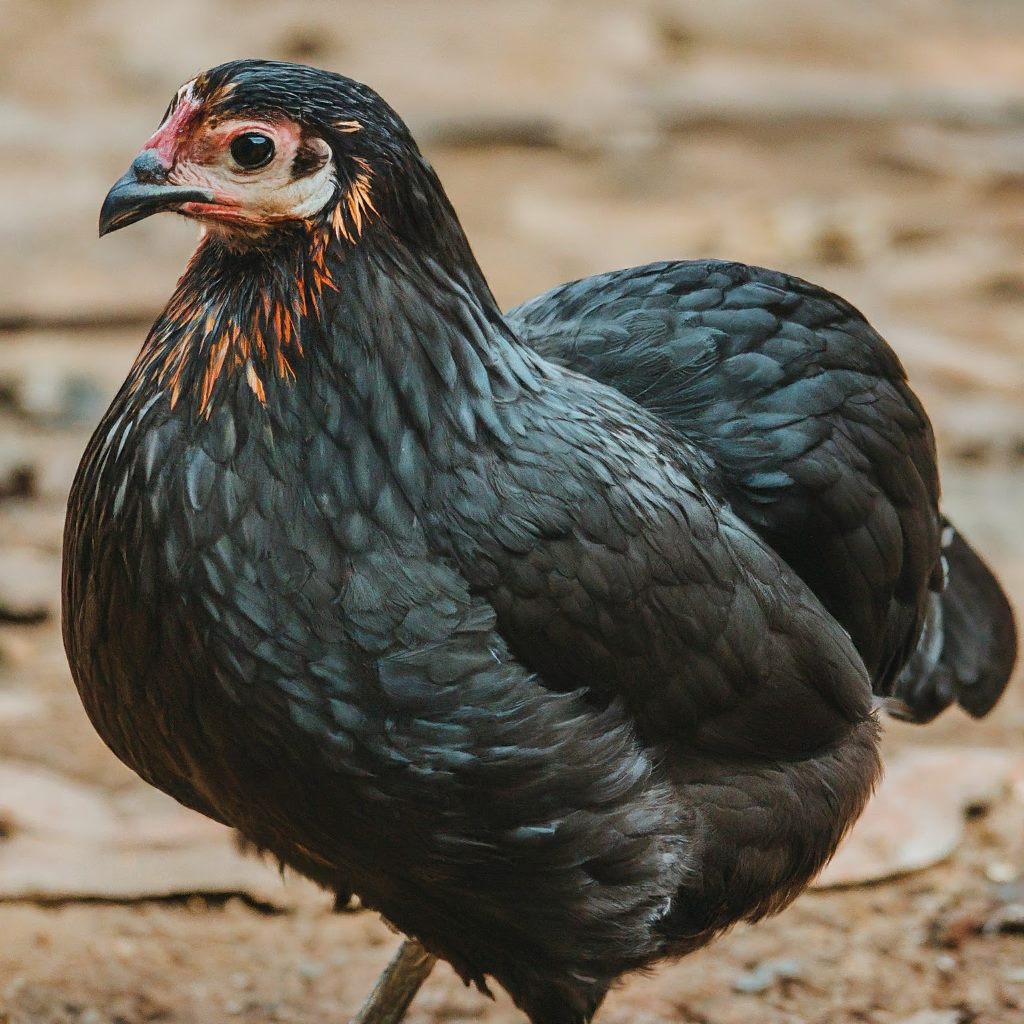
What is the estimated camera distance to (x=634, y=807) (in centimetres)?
287

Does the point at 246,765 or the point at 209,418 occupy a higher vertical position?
the point at 209,418

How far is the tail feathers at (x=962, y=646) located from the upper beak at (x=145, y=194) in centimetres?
205

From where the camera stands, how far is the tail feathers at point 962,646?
3.76 m

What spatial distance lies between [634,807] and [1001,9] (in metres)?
10.7

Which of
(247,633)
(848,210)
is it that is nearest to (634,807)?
(247,633)

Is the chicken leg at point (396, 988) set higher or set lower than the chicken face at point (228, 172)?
lower

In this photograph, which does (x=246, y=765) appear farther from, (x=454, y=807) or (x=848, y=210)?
(x=848, y=210)

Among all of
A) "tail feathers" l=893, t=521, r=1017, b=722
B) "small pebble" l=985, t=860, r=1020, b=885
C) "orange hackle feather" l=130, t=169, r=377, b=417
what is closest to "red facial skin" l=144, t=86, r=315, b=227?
"orange hackle feather" l=130, t=169, r=377, b=417

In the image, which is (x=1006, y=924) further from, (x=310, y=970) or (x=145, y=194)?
(x=145, y=194)

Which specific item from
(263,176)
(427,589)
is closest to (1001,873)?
(427,589)

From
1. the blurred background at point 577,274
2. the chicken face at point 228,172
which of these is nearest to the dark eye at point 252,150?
the chicken face at point 228,172

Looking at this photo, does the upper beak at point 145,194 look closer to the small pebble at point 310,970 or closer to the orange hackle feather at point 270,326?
the orange hackle feather at point 270,326

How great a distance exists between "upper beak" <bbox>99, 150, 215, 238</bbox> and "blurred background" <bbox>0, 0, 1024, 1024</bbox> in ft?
6.47

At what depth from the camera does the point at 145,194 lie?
262 cm
